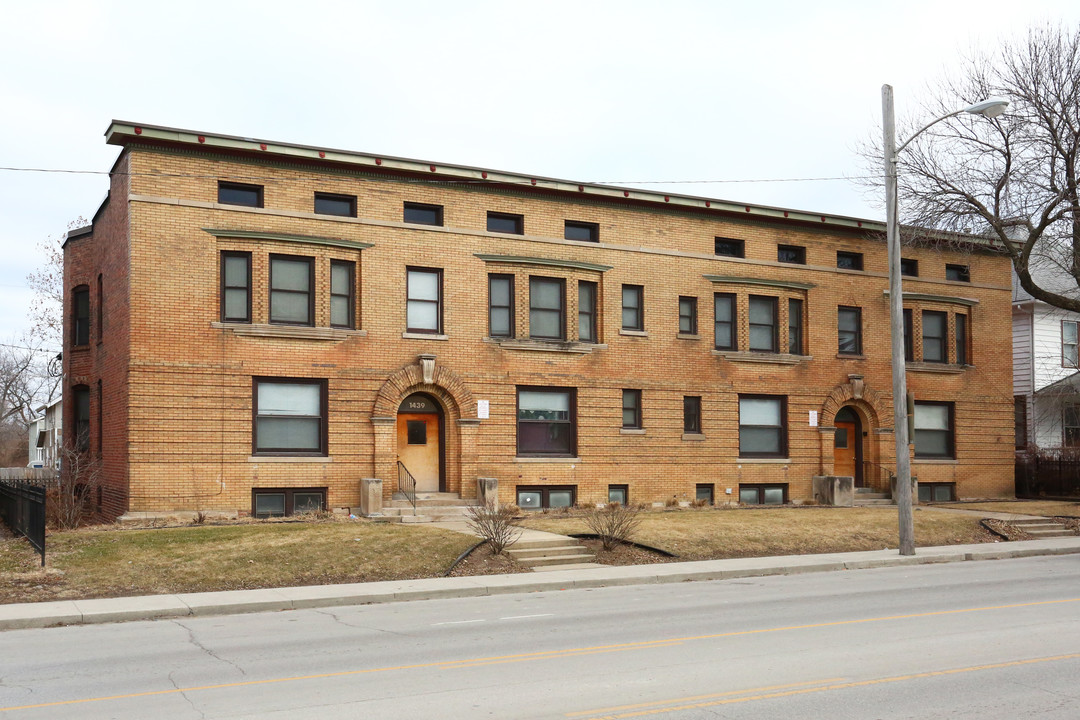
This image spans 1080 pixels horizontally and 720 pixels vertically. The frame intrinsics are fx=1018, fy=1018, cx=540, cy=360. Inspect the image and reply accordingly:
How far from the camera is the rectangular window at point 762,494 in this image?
1211 inches

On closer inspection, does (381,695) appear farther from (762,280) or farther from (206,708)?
(762,280)

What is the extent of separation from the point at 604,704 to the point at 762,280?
2420 cm

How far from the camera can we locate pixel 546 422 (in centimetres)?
2812

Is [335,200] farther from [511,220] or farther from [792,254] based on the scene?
[792,254]

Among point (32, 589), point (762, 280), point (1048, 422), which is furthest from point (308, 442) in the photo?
point (1048, 422)

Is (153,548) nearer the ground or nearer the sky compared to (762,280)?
nearer the ground

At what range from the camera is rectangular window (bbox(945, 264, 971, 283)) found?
3488 cm

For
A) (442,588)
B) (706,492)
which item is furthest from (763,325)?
(442,588)

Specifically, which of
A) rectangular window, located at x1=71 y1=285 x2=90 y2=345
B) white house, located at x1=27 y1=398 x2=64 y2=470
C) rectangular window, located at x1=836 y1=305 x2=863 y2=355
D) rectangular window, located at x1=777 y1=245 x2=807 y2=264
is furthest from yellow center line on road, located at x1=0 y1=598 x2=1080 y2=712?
white house, located at x1=27 y1=398 x2=64 y2=470

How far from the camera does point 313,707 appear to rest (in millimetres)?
8375

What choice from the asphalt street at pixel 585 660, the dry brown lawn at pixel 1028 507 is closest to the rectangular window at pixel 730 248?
the dry brown lawn at pixel 1028 507

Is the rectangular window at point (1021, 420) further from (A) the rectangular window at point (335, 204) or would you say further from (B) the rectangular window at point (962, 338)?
(A) the rectangular window at point (335, 204)

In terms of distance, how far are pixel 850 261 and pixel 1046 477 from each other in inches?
499

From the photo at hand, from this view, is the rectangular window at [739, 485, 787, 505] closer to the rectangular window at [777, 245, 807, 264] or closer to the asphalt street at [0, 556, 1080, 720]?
the rectangular window at [777, 245, 807, 264]
